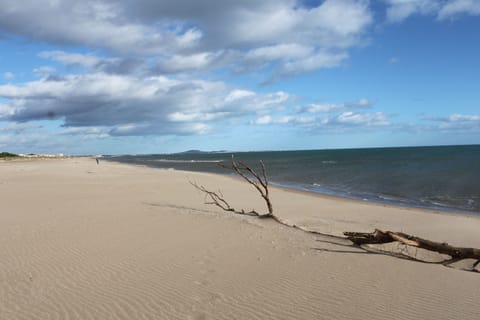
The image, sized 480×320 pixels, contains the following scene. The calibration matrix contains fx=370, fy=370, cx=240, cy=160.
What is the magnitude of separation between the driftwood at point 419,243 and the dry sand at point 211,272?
0.42 meters

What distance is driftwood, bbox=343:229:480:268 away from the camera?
6.39 metres

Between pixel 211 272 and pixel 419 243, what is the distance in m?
3.97

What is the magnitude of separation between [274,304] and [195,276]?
1.54 meters

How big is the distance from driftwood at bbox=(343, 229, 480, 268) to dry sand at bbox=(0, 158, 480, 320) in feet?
1.37

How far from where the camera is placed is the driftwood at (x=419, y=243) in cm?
639

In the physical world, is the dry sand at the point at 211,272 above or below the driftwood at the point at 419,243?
below

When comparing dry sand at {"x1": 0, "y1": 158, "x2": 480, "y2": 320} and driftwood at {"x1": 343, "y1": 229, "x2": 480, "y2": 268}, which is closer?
dry sand at {"x1": 0, "y1": 158, "x2": 480, "y2": 320}

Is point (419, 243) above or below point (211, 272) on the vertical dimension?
above

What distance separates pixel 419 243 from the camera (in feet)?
Result: 22.9

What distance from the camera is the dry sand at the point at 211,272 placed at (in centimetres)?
470

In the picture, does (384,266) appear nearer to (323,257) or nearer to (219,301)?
(323,257)

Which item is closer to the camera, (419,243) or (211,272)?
(211,272)

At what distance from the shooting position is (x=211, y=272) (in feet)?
19.8

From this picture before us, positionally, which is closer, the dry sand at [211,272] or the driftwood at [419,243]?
the dry sand at [211,272]
